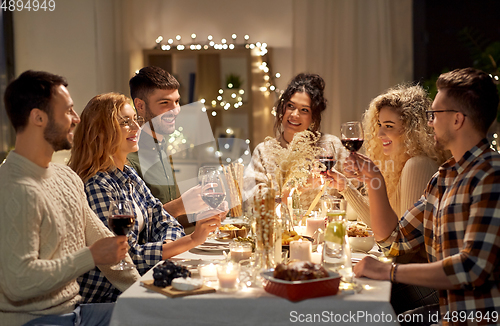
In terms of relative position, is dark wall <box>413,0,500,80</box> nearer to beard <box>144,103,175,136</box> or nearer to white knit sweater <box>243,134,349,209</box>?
white knit sweater <box>243,134,349,209</box>

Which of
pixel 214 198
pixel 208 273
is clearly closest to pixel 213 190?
pixel 214 198

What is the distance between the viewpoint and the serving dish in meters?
1.31

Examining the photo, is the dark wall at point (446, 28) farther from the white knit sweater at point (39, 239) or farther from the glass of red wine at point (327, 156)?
the white knit sweater at point (39, 239)

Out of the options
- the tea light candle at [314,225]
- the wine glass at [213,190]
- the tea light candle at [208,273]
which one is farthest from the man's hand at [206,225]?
the tea light candle at [314,225]

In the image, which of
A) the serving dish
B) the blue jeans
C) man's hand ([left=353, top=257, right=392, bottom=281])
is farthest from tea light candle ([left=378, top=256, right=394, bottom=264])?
the blue jeans

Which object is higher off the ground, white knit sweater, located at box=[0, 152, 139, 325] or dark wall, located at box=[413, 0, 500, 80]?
dark wall, located at box=[413, 0, 500, 80]

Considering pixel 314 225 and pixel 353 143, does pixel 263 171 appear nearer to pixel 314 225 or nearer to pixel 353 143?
pixel 314 225

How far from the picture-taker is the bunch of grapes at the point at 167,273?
1.43 m

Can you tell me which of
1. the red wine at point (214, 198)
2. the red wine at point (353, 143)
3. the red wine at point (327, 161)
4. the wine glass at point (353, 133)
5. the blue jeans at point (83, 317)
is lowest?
the blue jeans at point (83, 317)

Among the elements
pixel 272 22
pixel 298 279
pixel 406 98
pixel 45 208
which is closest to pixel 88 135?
pixel 45 208

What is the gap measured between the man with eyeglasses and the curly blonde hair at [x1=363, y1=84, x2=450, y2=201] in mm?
624

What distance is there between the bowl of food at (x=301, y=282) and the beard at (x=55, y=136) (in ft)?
2.63

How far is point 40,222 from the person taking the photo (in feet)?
4.96

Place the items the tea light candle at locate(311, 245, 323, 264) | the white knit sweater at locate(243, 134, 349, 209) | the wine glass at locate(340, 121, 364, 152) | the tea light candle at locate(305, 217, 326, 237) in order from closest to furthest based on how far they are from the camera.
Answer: the tea light candle at locate(311, 245, 323, 264) → the wine glass at locate(340, 121, 364, 152) → the tea light candle at locate(305, 217, 326, 237) → the white knit sweater at locate(243, 134, 349, 209)
